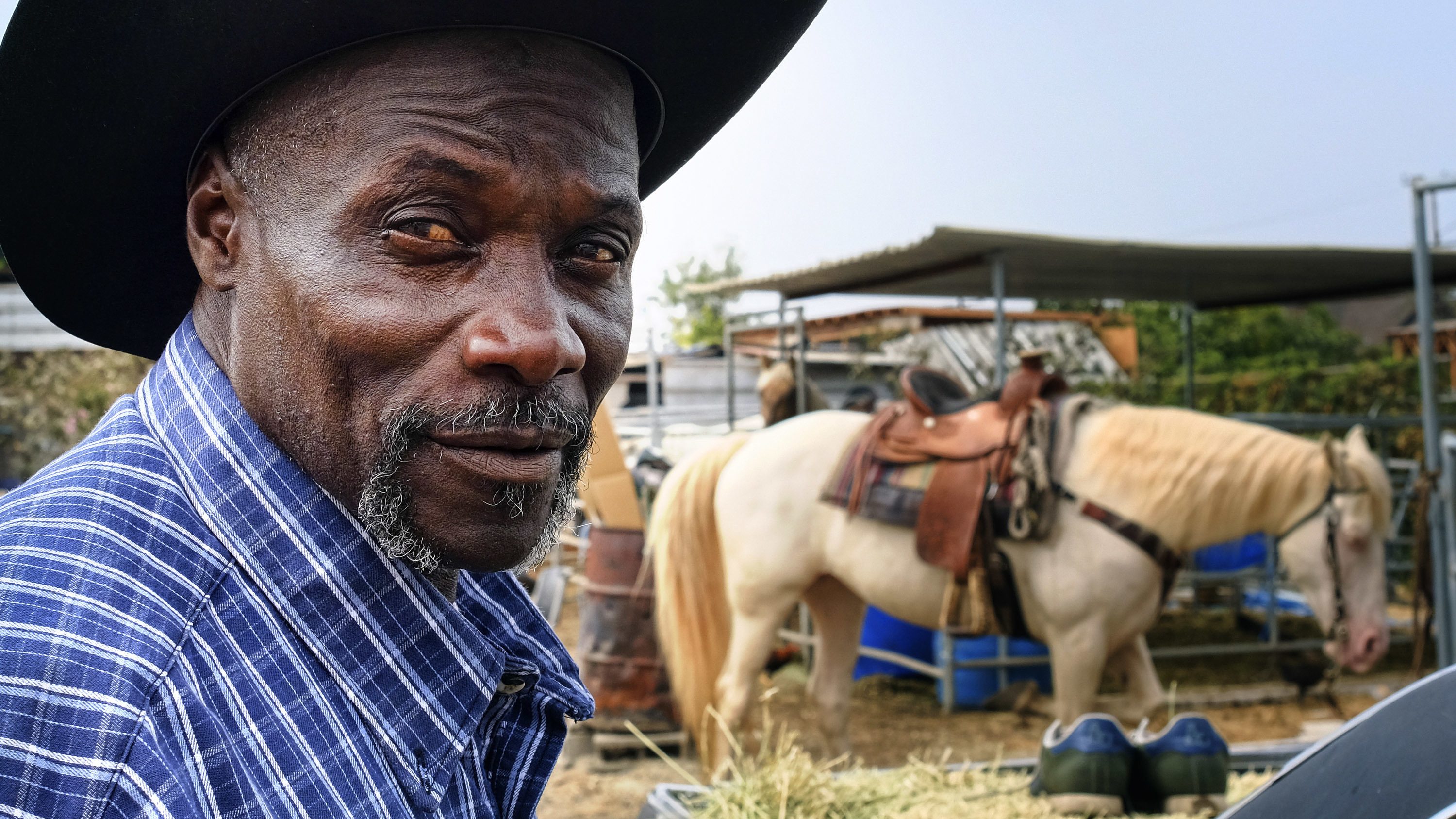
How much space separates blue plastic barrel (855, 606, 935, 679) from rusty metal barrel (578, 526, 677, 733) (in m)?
1.99

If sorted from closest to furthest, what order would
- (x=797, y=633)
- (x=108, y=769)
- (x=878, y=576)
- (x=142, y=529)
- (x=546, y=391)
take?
1. (x=108, y=769)
2. (x=142, y=529)
3. (x=546, y=391)
4. (x=878, y=576)
5. (x=797, y=633)

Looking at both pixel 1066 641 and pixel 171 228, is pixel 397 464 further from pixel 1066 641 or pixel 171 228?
pixel 1066 641

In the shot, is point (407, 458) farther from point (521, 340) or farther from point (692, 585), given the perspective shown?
point (692, 585)

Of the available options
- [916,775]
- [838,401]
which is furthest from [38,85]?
[838,401]

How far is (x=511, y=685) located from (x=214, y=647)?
1.19 ft

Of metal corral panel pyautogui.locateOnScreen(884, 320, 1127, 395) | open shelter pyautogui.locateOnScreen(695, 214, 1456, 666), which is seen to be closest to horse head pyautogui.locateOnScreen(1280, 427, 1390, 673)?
open shelter pyautogui.locateOnScreen(695, 214, 1456, 666)

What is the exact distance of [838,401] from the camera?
14250 millimetres

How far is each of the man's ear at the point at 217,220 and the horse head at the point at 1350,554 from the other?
4885 mm

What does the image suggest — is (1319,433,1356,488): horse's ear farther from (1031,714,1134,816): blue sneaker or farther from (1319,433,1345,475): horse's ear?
(1031,714,1134,816): blue sneaker

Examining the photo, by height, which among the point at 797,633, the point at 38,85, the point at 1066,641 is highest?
the point at 38,85

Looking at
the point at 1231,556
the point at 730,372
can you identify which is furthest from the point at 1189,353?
the point at 730,372

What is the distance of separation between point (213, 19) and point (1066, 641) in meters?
4.19

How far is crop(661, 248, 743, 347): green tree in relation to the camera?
2653cm

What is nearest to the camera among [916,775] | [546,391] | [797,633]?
[546,391]
